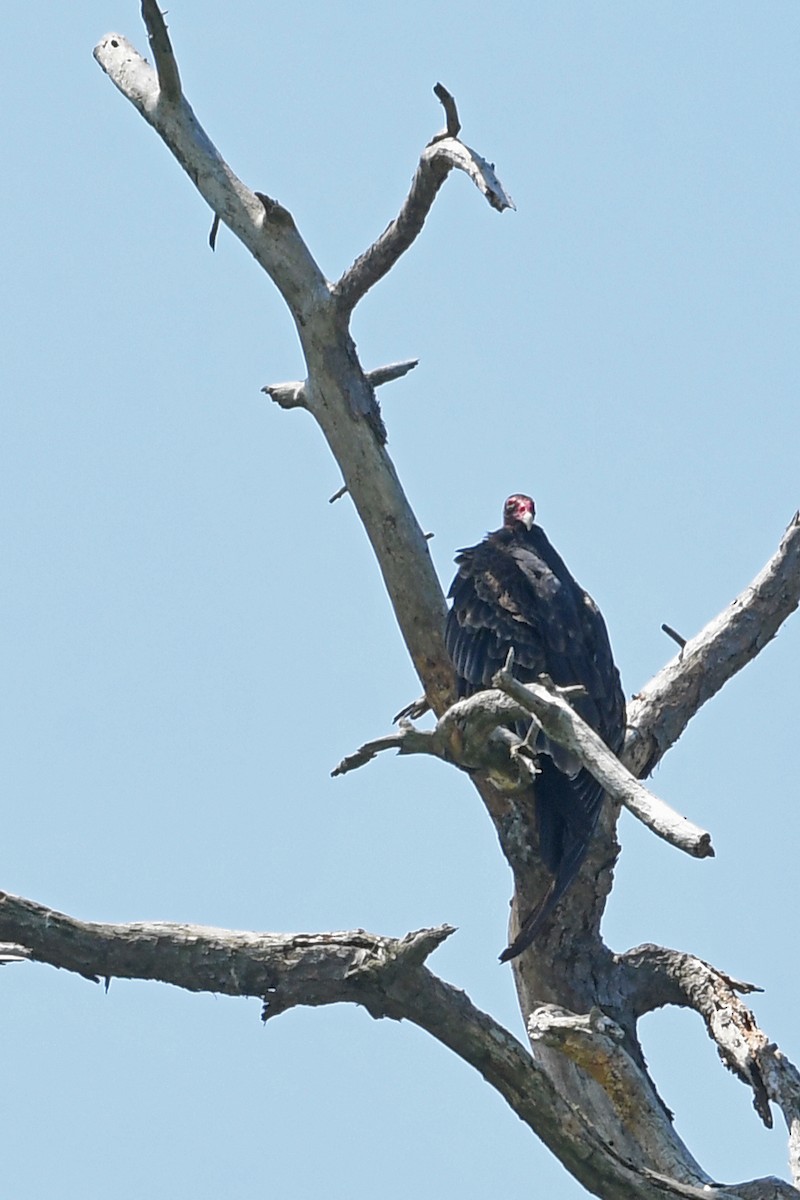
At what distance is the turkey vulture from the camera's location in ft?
18.2

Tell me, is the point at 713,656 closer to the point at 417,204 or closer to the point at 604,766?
the point at 417,204

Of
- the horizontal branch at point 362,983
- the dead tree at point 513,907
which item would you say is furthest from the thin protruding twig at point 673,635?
the horizontal branch at point 362,983

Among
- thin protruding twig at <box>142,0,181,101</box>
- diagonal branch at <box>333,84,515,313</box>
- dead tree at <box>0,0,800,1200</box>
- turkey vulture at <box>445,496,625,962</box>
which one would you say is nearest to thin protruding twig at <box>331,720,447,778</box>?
dead tree at <box>0,0,800,1200</box>

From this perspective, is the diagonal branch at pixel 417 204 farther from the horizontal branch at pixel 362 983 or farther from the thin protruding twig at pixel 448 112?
the horizontal branch at pixel 362 983

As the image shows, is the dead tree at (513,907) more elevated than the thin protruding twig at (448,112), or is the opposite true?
the thin protruding twig at (448,112)

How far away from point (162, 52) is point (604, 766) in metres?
3.36

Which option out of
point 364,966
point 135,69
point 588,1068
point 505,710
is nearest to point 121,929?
point 364,966

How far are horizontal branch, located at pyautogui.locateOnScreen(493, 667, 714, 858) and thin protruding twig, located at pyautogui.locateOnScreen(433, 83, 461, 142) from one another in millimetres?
2152

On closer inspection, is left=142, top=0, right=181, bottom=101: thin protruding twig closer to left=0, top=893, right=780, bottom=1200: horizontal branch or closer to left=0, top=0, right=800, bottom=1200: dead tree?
left=0, top=0, right=800, bottom=1200: dead tree

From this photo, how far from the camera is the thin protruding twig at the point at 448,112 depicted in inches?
209

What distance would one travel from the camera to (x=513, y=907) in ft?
19.1

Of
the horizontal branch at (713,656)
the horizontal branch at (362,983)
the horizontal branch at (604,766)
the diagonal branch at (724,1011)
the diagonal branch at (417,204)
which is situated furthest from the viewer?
the horizontal branch at (713,656)

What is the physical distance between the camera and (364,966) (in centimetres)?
423

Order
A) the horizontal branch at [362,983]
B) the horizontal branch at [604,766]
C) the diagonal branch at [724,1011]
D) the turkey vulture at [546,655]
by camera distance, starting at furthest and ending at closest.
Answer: the turkey vulture at [546,655] < the diagonal branch at [724,1011] < the horizontal branch at [362,983] < the horizontal branch at [604,766]
